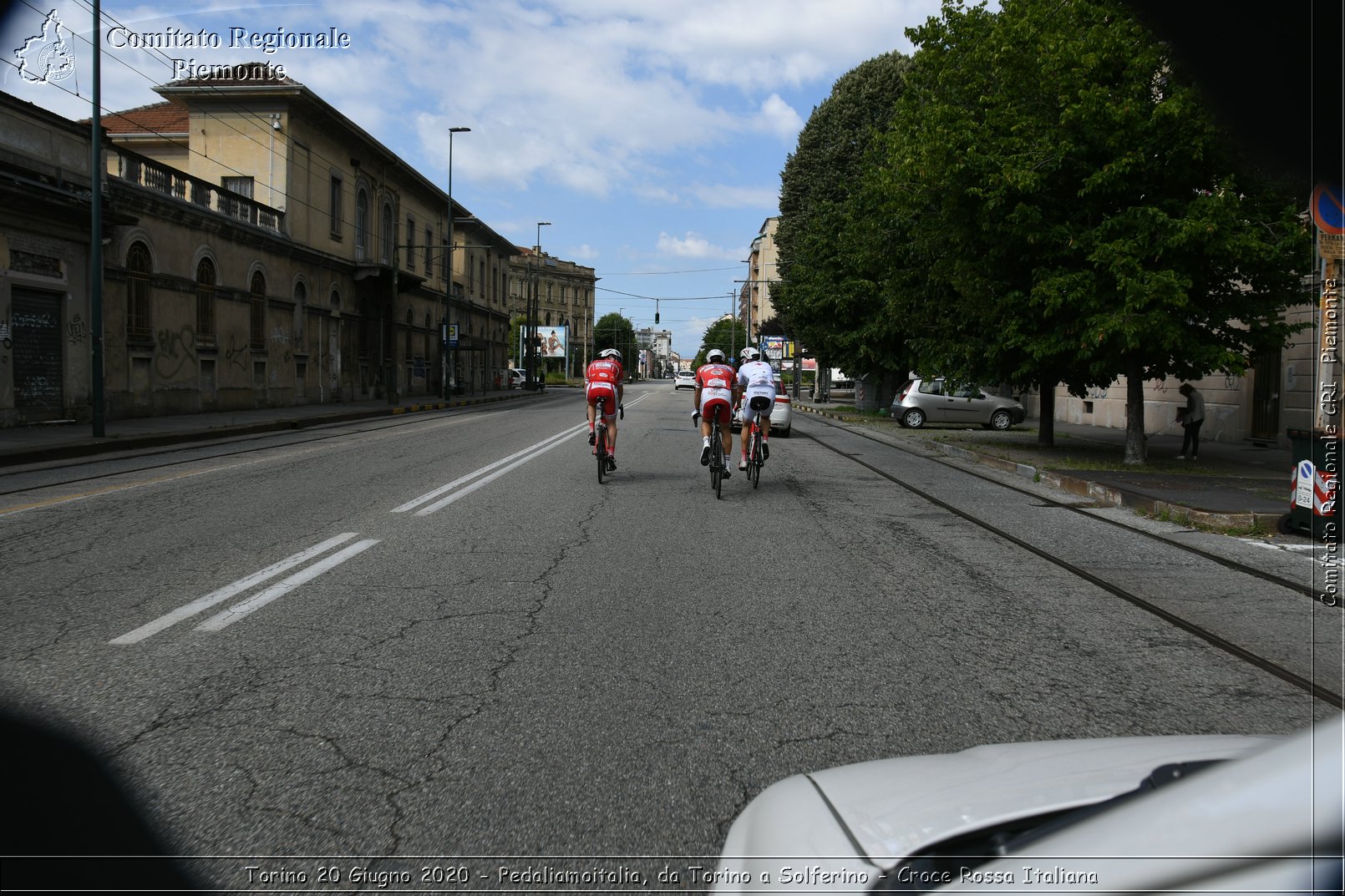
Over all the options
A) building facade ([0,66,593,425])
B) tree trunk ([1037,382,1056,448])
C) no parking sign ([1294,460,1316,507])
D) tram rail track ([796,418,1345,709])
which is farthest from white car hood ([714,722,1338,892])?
building facade ([0,66,593,425])

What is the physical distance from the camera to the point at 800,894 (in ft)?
4.52

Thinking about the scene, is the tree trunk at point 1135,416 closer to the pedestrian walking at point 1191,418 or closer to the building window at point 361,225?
the pedestrian walking at point 1191,418

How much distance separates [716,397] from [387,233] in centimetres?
3832

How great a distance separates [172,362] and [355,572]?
2262 centimetres

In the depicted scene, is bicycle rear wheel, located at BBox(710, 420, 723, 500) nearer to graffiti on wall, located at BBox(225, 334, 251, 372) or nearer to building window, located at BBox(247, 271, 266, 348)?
graffiti on wall, located at BBox(225, 334, 251, 372)

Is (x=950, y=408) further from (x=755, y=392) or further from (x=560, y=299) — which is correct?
(x=560, y=299)

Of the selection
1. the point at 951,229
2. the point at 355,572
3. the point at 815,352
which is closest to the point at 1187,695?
the point at 355,572

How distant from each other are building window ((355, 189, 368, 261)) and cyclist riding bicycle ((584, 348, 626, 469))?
31912 mm

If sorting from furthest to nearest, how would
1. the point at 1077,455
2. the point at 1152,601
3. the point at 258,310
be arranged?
1. the point at 258,310
2. the point at 1077,455
3. the point at 1152,601

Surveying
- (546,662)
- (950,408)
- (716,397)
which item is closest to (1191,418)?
(716,397)

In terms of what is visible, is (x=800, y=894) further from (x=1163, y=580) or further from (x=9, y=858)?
(x=1163, y=580)

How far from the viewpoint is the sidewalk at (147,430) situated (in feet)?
50.9

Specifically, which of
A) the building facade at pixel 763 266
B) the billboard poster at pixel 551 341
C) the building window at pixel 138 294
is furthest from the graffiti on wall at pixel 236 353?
the building facade at pixel 763 266

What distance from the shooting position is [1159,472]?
14.4 m
